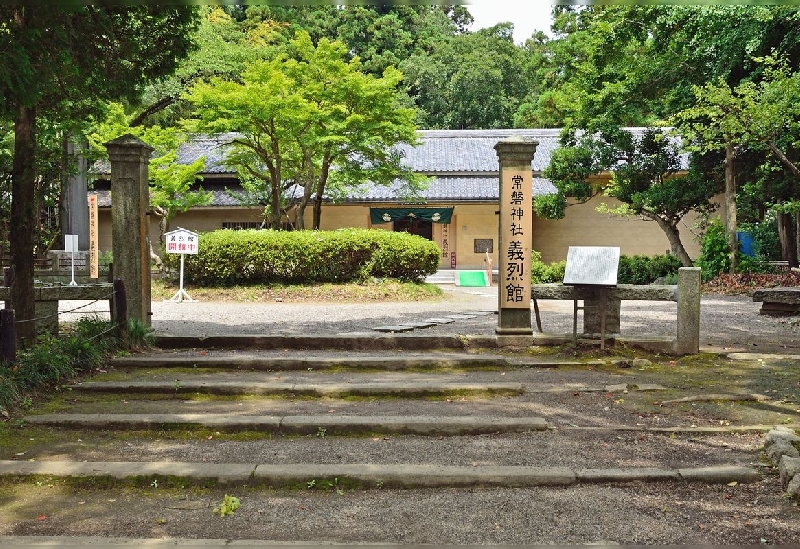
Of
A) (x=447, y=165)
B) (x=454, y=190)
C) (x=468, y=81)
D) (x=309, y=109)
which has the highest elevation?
(x=468, y=81)

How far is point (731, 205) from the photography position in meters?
17.9

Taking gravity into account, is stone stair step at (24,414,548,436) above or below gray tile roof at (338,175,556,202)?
below

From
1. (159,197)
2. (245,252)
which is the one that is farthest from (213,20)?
(245,252)

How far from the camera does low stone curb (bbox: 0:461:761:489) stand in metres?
4.29

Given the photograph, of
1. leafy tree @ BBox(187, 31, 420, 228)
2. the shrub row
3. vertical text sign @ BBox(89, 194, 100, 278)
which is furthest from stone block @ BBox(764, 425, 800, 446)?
the shrub row

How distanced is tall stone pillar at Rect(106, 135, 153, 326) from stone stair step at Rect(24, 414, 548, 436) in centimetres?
307

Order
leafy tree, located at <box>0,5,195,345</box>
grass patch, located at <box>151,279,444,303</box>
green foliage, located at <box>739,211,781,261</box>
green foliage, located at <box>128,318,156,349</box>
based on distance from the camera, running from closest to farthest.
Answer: leafy tree, located at <box>0,5,195,345</box>
green foliage, located at <box>128,318,156,349</box>
grass patch, located at <box>151,279,444,303</box>
green foliage, located at <box>739,211,781,261</box>

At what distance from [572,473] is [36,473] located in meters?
3.37

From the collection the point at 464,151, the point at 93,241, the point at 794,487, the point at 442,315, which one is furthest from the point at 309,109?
the point at 794,487

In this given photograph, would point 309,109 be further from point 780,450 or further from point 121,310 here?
point 780,450

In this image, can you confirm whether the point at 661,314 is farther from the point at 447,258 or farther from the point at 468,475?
the point at 447,258

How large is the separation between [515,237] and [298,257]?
8685 millimetres

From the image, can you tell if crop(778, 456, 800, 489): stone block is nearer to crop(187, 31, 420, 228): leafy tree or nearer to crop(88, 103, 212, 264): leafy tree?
crop(187, 31, 420, 228): leafy tree

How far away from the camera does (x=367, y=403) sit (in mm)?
6137
